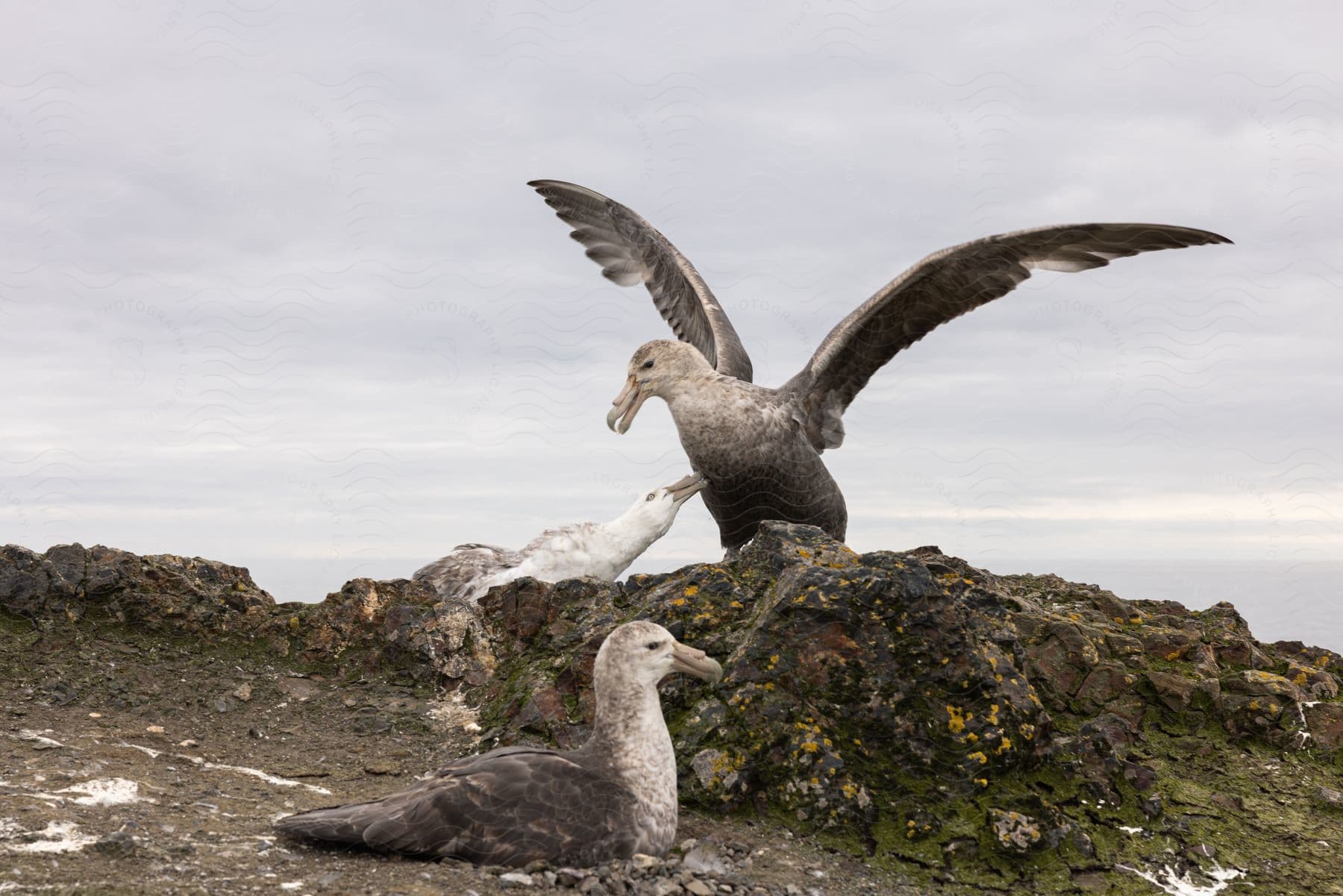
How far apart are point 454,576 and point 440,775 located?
5.94m

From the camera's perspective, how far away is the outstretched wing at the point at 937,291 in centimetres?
1027

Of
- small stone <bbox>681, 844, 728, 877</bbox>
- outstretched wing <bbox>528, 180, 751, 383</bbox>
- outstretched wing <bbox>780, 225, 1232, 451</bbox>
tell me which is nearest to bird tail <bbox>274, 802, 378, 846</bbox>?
small stone <bbox>681, 844, 728, 877</bbox>

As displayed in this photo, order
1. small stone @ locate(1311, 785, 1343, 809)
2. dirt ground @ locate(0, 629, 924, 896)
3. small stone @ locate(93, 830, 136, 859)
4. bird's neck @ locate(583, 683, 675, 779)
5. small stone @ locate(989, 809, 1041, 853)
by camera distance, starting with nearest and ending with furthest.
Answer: dirt ground @ locate(0, 629, 924, 896)
small stone @ locate(93, 830, 136, 859)
bird's neck @ locate(583, 683, 675, 779)
small stone @ locate(989, 809, 1041, 853)
small stone @ locate(1311, 785, 1343, 809)

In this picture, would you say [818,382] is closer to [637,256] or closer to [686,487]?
[686,487]

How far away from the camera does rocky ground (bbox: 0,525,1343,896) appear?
584cm

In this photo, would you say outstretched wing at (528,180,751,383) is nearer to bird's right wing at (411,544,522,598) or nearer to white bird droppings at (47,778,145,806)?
bird's right wing at (411,544,522,598)

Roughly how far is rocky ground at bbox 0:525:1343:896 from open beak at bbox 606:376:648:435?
5.61ft

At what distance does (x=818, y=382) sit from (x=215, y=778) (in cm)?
719

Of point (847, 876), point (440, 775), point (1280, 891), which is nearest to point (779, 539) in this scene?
point (847, 876)

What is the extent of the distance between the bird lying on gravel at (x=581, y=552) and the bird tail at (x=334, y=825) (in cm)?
559

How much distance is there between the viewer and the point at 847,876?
590cm

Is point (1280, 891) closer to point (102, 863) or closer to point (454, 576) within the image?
point (102, 863)

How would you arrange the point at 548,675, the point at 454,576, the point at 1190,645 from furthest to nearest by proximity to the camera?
the point at 454,576 → the point at 1190,645 → the point at 548,675

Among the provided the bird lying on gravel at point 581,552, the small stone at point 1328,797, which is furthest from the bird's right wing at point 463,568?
the small stone at point 1328,797
